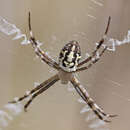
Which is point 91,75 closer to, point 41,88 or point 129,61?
point 129,61

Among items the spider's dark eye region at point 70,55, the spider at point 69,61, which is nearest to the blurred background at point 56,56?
the spider at point 69,61

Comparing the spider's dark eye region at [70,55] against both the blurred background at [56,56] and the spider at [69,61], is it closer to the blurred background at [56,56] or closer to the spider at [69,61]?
the spider at [69,61]

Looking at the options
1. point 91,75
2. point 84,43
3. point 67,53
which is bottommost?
point 91,75

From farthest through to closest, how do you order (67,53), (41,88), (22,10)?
1. (22,10)
2. (41,88)
3. (67,53)

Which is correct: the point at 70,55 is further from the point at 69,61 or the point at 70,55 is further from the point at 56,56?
the point at 56,56

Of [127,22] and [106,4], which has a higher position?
[106,4]

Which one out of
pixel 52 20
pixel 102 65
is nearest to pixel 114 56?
pixel 102 65
